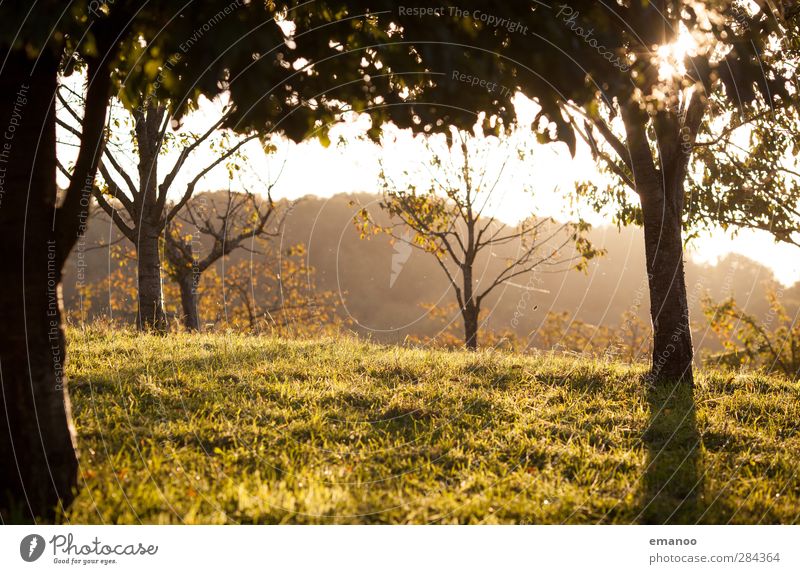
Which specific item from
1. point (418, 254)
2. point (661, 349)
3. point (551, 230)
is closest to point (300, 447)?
point (661, 349)

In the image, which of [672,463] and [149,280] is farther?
[149,280]

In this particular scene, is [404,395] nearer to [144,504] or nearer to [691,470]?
[691,470]

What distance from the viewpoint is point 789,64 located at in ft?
32.1

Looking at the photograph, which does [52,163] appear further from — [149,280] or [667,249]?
[149,280]

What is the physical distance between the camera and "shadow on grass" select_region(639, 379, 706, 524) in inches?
214

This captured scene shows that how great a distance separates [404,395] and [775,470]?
4.13 m

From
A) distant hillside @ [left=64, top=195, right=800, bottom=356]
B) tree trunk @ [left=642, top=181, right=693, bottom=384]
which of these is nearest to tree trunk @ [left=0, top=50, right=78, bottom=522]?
tree trunk @ [left=642, top=181, right=693, bottom=384]

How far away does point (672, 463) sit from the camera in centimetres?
652

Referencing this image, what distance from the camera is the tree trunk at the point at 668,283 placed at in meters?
9.56

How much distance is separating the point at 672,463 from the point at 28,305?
5891 mm

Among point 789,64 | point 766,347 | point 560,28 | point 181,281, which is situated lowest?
point 766,347

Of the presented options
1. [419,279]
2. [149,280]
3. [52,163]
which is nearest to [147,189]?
[149,280]
